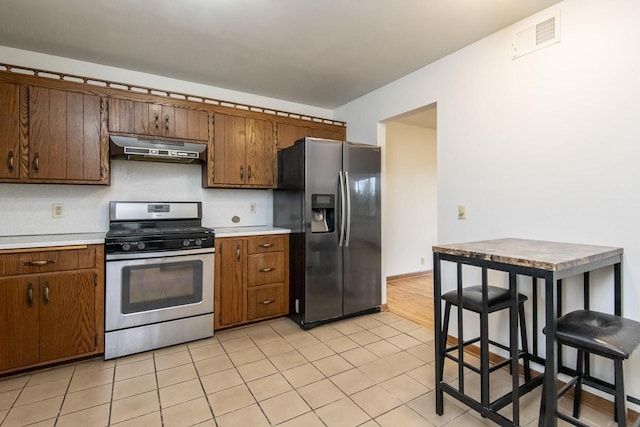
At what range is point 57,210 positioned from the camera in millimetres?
2713

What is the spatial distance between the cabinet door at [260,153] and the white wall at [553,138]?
1693 mm

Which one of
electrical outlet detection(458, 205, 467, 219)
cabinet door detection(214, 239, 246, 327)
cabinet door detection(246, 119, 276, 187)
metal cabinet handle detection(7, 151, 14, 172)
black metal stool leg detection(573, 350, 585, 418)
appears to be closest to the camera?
black metal stool leg detection(573, 350, 585, 418)

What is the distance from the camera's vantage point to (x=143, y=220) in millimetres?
2951

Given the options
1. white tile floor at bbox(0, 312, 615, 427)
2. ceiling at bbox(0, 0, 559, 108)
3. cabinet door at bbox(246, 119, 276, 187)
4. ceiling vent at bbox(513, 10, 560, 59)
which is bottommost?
white tile floor at bbox(0, 312, 615, 427)

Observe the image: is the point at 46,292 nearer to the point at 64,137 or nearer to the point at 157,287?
the point at 157,287

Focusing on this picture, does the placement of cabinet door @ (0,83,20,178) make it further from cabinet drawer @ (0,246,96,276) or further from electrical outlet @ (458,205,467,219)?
electrical outlet @ (458,205,467,219)

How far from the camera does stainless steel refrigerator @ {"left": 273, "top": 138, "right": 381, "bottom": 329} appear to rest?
3.02 meters

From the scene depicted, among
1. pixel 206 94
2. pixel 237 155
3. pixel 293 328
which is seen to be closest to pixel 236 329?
pixel 293 328

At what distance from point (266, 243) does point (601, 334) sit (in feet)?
8.23

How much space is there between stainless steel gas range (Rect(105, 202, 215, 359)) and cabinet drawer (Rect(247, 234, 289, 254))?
387mm

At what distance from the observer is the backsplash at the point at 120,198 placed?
259 cm

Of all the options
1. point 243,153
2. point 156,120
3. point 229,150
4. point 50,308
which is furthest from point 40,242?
point 243,153

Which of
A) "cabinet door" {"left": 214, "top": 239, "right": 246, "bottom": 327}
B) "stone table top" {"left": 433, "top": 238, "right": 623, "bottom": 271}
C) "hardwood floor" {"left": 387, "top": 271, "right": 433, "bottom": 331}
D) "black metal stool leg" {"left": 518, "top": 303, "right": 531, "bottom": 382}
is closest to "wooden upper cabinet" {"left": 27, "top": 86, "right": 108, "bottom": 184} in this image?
"cabinet door" {"left": 214, "top": 239, "right": 246, "bottom": 327}

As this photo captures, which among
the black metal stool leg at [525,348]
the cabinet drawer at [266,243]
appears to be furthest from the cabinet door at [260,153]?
the black metal stool leg at [525,348]
